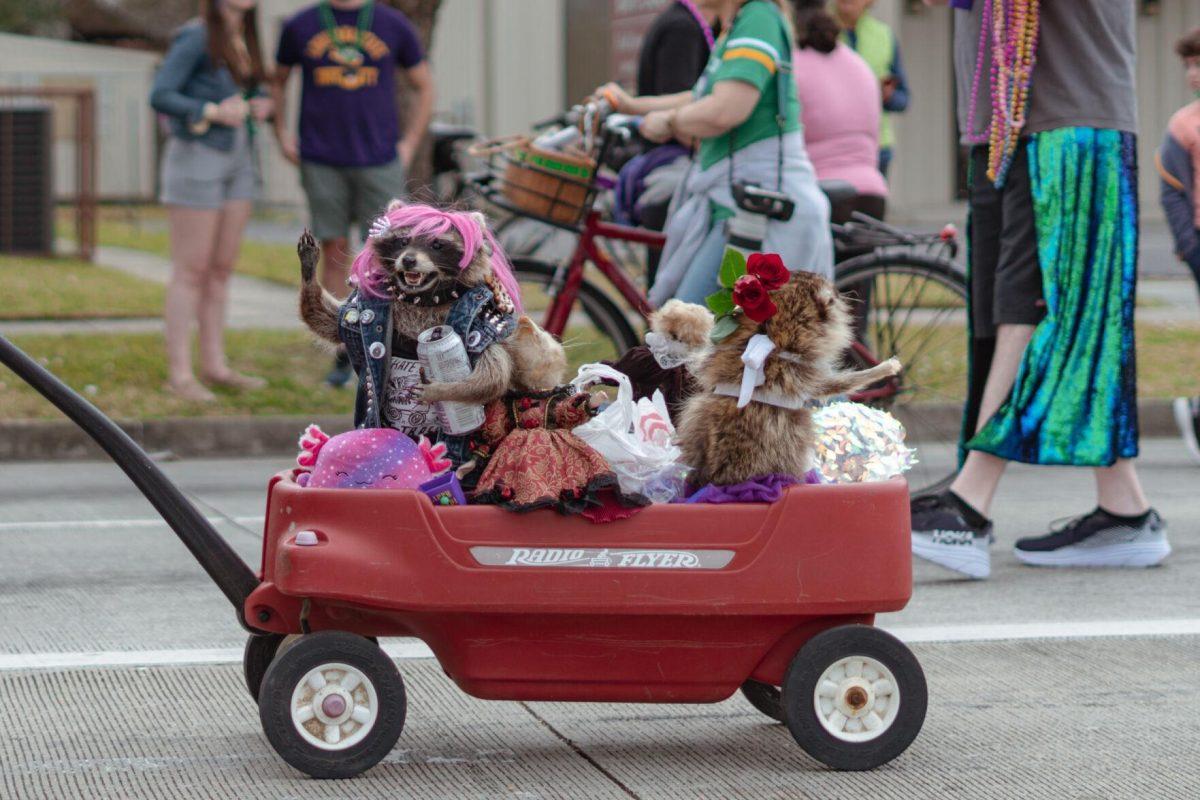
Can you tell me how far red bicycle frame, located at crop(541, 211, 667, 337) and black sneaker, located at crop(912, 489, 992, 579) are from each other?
186cm

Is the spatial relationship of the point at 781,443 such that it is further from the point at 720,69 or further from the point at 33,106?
the point at 33,106

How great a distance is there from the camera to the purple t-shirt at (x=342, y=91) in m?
8.84

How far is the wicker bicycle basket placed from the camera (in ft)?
22.6

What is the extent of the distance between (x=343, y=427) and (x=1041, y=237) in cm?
409

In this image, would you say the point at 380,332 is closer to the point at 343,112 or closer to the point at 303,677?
the point at 303,677

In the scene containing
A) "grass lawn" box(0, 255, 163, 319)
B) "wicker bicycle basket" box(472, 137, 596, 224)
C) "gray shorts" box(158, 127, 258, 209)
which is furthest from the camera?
"grass lawn" box(0, 255, 163, 319)

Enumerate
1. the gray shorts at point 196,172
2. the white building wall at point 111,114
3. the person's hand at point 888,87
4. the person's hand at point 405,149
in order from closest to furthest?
the gray shorts at point 196,172 < the person's hand at point 405,149 < the person's hand at point 888,87 < the white building wall at point 111,114

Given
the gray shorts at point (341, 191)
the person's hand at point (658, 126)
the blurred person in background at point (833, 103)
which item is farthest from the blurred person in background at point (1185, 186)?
the gray shorts at point (341, 191)

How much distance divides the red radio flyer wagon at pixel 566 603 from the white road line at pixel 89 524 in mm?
3035

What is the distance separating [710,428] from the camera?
375 cm

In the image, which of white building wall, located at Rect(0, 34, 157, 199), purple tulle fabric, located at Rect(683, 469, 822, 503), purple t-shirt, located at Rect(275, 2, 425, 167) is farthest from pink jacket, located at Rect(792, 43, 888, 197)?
white building wall, located at Rect(0, 34, 157, 199)

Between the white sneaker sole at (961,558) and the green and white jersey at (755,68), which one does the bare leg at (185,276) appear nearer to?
the green and white jersey at (755,68)

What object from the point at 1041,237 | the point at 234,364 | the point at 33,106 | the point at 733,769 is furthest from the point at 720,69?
the point at 33,106

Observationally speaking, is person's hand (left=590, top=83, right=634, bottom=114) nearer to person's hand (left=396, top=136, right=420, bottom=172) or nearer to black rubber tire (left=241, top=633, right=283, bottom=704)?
person's hand (left=396, top=136, right=420, bottom=172)
